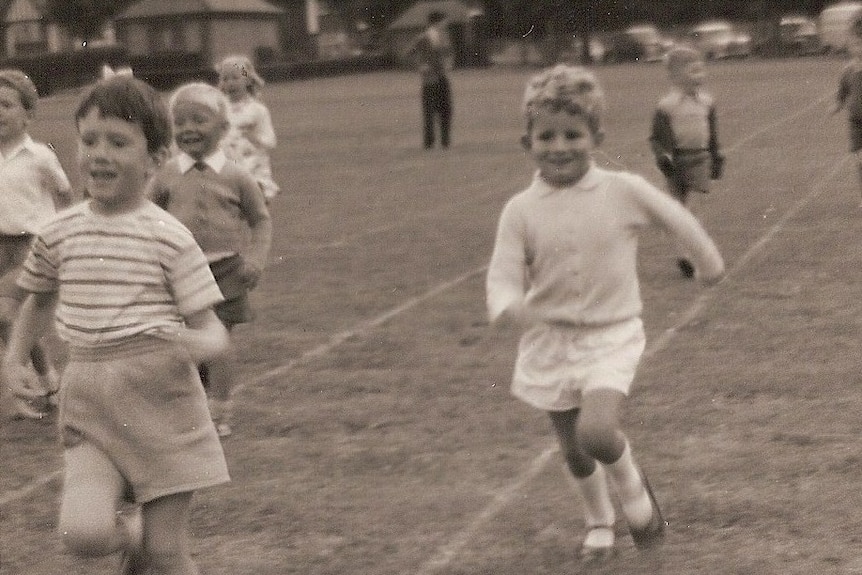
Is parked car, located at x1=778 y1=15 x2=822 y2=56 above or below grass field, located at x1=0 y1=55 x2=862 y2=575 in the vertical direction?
below

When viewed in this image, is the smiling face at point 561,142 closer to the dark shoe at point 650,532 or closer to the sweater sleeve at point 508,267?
the sweater sleeve at point 508,267

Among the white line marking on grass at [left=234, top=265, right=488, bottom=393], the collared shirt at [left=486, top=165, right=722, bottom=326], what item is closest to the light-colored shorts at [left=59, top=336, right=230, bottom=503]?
the collared shirt at [left=486, top=165, right=722, bottom=326]

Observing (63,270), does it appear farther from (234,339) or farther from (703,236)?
(234,339)

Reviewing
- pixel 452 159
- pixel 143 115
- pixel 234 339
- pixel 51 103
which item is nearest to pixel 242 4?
pixel 51 103

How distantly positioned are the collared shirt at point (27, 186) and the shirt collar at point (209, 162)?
4.46ft

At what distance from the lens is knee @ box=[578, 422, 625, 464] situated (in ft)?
16.2

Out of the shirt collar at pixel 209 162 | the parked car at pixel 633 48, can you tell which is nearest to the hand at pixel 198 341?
the shirt collar at pixel 209 162

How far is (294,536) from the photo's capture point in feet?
19.2

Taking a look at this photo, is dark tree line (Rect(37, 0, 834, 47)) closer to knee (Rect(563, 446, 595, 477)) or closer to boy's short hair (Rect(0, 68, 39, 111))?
boy's short hair (Rect(0, 68, 39, 111))

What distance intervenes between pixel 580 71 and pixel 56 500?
2953 millimetres

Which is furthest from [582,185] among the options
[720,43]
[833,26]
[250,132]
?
[720,43]

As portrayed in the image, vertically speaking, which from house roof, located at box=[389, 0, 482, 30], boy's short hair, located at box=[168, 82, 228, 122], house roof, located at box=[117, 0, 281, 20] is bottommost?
house roof, located at box=[389, 0, 482, 30]

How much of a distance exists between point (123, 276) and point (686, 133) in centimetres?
844

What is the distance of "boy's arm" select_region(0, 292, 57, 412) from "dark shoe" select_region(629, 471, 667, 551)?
2074 mm
